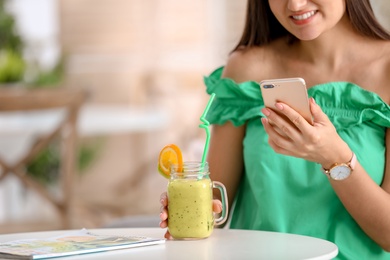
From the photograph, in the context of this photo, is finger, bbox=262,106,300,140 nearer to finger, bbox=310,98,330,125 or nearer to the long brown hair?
finger, bbox=310,98,330,125

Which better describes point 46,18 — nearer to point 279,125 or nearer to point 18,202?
point 18,202

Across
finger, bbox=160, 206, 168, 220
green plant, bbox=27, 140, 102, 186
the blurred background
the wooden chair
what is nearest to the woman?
finger, bbox=160, 206, 168, 220

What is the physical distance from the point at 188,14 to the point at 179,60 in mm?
337

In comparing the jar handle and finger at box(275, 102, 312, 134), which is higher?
finger at box(275, 102, 312, 134)

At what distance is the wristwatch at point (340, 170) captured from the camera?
65.9 inches

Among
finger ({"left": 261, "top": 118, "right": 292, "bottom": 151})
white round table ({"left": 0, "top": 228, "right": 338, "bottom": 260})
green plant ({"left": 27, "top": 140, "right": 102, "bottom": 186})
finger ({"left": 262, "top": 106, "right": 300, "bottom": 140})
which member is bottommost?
green plant ({"left": 27, "top": 140, "right": 102, "bottom": 186})

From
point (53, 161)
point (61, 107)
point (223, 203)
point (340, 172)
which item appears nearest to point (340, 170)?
point (340, 172)

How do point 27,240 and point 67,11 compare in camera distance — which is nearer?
point 27,240

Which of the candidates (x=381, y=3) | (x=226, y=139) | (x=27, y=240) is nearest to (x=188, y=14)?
(x=381, y=3)

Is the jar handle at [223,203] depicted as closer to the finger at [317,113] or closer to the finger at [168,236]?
the finger at [168,236]

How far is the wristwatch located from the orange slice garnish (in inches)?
10.8

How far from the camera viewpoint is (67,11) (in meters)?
6.52

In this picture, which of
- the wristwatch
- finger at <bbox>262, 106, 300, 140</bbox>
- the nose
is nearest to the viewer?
finger at <bbox>262, 106, 300, 140</bbox>

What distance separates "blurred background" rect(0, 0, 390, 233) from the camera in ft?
20.1
